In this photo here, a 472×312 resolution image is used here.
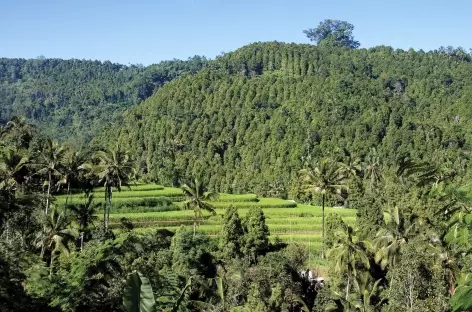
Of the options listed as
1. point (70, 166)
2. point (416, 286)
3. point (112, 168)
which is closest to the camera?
point (416, 286)

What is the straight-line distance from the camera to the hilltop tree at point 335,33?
15012 cm

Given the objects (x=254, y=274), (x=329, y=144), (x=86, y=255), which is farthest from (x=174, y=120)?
(x=86, y=255)

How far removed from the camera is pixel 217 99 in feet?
337

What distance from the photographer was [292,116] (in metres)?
93.5

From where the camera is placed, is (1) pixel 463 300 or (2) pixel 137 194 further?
(2) pixel 137 194

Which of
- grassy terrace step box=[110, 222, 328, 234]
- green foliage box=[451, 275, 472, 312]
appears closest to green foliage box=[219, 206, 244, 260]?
grassy terrace step box=[110, 222, 328, 234]

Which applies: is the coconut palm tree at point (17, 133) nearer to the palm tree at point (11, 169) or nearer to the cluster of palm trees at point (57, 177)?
the cluster of palm trees at point (57, 177)

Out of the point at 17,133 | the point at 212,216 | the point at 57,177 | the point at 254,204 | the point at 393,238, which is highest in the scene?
the point at 17,133

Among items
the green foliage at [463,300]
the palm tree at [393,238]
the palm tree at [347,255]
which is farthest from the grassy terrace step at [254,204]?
the green foliage at [463,300]

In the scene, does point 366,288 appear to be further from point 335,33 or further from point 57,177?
point 335,33

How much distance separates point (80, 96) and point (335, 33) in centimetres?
8003

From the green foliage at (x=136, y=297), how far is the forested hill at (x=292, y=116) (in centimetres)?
6120

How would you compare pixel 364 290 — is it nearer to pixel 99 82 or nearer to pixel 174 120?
pixel 174 120

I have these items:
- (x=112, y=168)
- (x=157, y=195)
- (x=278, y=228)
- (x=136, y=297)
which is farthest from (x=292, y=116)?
(x=136, y=297)
